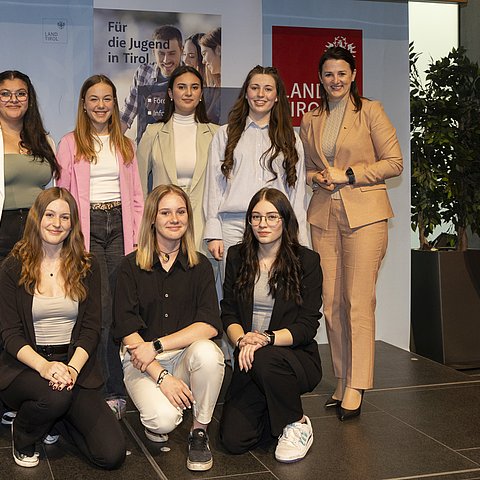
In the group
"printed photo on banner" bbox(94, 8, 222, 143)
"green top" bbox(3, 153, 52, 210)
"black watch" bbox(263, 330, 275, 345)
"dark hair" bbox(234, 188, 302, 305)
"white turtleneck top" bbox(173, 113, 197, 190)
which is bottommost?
"black watch" bbox(263, 330, 275, 345)

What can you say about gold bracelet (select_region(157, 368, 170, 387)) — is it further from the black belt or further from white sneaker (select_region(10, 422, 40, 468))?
white sneaker (select_region(10, 422, 40, 468))

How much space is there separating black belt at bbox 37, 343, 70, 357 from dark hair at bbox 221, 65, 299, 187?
118cm

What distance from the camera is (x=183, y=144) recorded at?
165 inches

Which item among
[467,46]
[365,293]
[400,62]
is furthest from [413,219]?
[365,293]

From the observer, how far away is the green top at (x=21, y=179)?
376 centimetres

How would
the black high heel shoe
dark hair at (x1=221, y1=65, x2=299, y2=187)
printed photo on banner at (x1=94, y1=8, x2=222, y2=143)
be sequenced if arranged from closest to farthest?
the black high heel shoe → dark hair at (x1=221, y1=65, x2=299, y2=187) → printed photo on banner at (x1=94, y1=8, x2=222, y2=143)

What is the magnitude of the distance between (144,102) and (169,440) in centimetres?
233

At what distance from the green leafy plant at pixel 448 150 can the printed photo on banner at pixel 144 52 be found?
5.47 ft

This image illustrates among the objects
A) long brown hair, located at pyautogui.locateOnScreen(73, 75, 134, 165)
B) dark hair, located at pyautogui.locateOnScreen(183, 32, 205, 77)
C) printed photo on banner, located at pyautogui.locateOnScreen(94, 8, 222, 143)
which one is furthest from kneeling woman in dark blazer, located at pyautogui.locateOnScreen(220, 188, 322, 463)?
dark hair, located at pyautogui.locateOnScreen(183, 32, 205, 77)

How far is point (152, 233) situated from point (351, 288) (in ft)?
3.42

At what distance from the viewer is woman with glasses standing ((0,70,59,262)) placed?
376 centimetres

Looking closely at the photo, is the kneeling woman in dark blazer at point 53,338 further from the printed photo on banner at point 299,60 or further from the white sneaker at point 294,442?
the printed photo on banner at point 299,60

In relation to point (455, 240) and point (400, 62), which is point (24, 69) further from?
point (455, 240)

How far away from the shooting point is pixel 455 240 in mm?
5902
